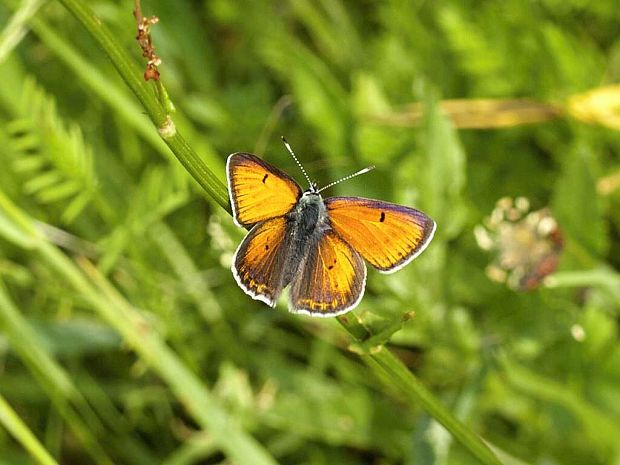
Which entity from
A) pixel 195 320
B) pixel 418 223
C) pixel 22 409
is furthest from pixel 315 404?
pixel 418 223

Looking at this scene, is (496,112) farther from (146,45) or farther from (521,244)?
(146,45)

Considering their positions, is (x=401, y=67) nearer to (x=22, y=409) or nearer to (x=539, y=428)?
(x=539, y=428)

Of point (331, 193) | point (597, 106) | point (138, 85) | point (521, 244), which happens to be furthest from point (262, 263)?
point (597, 106)

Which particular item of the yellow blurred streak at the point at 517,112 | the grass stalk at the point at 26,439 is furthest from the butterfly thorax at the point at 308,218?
the yellow blurred streak at the point at 517,112

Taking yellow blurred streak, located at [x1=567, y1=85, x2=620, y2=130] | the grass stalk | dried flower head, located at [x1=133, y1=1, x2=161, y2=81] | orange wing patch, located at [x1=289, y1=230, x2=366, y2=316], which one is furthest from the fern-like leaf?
yellow blurred streak, located at [x1=567, y1=85, x2=620, y2=130]

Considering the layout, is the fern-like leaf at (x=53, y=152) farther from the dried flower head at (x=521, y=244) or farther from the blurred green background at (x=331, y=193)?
the dried flower head at (x=521, y=244)

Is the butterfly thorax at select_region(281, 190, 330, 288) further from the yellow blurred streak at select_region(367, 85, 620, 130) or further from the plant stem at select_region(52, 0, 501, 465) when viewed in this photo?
the yellow blurred streak at select_region(367, 85, 620, 130)
